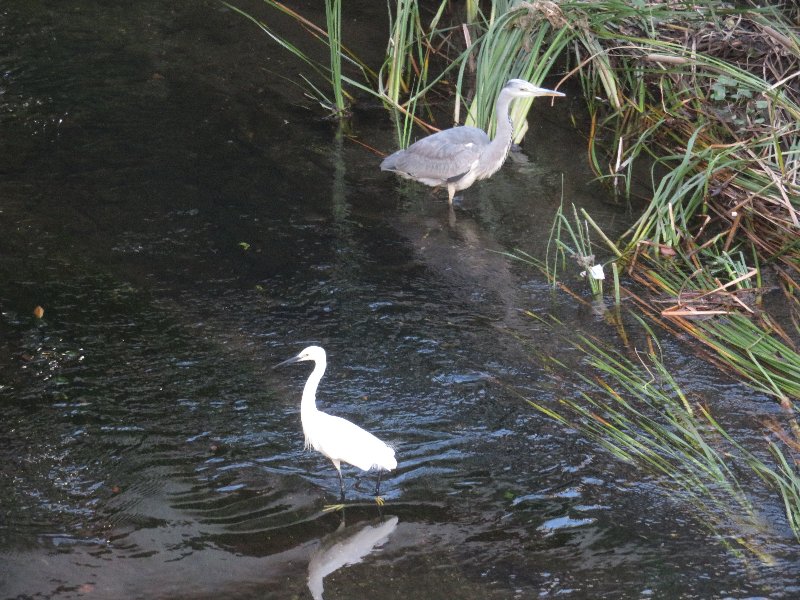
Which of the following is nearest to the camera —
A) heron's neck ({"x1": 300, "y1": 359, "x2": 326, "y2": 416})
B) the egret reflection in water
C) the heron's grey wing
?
the egret reflection in water

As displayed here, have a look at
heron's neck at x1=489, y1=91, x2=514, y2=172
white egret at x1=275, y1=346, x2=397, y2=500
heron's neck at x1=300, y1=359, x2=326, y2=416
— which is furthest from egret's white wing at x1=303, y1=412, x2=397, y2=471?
heron's neck at x1=489, y1=91, x2=514, y2=172

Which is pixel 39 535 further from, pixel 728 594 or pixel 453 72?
pixel 453 72

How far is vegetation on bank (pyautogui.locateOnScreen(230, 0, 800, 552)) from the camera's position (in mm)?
4686

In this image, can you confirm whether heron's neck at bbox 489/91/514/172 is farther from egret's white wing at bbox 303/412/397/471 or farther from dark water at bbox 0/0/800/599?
egret's white wing at bbox 303/412/397/471

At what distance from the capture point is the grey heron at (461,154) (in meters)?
7.09

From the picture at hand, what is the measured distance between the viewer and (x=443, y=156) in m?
7.10

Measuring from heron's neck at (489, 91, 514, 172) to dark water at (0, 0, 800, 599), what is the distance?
0.43 meters

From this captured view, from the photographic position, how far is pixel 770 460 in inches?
175

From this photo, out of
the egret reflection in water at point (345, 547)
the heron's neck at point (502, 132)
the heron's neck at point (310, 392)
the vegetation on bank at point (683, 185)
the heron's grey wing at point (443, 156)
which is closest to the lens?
the egret reflection in water at point (345, 547)

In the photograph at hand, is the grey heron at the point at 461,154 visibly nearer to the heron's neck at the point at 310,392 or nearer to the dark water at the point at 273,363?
the dark water at the point at 273,363

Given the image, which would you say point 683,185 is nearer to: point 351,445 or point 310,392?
point 310,392

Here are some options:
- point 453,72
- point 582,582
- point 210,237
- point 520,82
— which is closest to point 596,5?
point 520,82

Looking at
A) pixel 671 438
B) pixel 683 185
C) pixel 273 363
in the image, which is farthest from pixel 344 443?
pixel 683 185

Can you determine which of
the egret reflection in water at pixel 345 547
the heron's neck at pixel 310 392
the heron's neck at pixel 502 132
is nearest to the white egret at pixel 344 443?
the heron's neck at pixel 310 392
